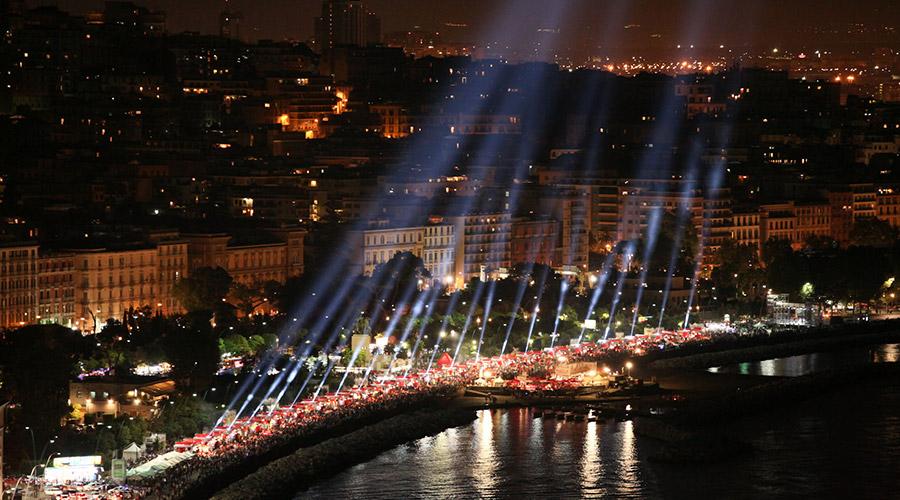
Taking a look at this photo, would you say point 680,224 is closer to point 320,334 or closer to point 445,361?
point 320,334

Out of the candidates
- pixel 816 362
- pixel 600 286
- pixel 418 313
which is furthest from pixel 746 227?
pixel 418 313

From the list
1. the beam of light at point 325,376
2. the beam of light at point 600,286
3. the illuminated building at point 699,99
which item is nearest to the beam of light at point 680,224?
the beam of light at point 600,286

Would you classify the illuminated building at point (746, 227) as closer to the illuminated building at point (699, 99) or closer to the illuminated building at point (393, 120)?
the illuminated building at point (393, 120)

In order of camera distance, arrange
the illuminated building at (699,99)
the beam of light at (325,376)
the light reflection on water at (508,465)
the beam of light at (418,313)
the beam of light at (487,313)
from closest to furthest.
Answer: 1. the light reflection on water at (508,465)
2. the beam of light at (325,376)
3. the beam of light at (418,313)
4. the beam of light at (487,313)
5. the illuminated building at (699,99)

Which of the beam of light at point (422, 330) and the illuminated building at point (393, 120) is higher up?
the illuminated building at point (393, 120)

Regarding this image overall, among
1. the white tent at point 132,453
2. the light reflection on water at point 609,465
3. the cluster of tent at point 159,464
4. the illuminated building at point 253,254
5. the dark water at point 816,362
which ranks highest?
the illuminated building at point 253,254

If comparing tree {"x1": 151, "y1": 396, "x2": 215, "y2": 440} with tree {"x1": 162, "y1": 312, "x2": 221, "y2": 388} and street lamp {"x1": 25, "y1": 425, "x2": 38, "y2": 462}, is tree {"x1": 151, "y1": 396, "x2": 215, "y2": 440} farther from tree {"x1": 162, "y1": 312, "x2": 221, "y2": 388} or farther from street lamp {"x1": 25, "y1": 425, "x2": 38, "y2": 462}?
tree {"x1": 162, "y1": 312, "x2": 221, "y2": 388}
